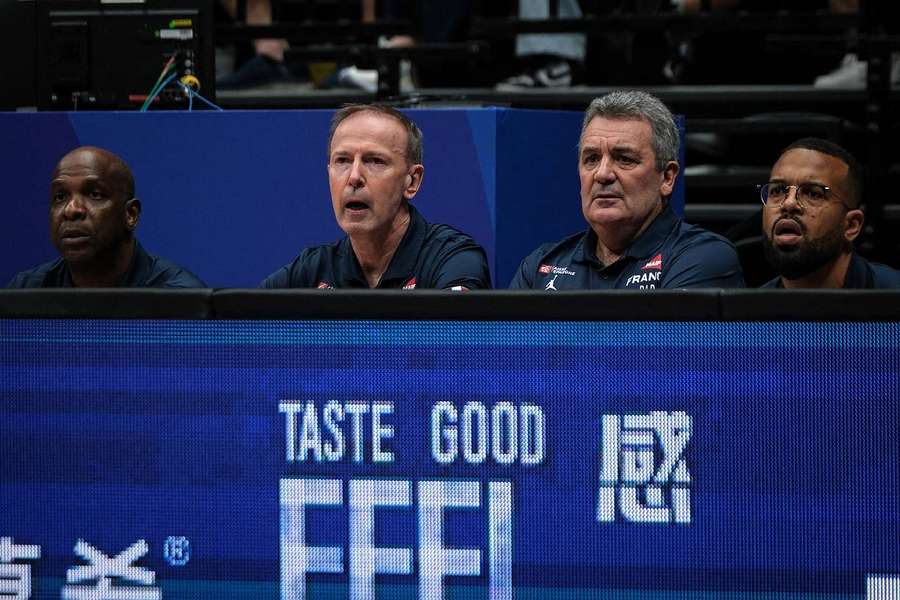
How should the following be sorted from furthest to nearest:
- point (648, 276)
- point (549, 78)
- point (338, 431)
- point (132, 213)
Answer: point (549, 78) < point (132, 213) < point (648, 276) < point (338, 431)

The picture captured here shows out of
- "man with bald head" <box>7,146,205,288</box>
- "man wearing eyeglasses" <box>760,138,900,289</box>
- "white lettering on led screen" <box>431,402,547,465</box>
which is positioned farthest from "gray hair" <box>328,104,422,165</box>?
"white lettering on led screen" <box>431,402,547,465</box>

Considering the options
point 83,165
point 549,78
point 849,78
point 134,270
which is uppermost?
point 549,78

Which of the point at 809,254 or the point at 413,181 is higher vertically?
the point at 413,181

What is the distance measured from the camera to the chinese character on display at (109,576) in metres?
2.53

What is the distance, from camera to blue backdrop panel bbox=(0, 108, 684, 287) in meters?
4.93

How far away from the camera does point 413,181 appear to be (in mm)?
4676

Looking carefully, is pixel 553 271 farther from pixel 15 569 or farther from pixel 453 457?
pixel 15 569

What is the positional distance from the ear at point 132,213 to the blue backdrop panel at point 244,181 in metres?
0.12

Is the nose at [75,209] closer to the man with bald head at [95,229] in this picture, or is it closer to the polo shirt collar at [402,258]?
the man with bald head at [95,229]

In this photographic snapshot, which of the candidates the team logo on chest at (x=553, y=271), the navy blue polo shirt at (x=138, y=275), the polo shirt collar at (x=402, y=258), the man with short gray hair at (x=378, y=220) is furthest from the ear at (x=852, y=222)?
the navy blue polo shirt at (x=138, y=275)

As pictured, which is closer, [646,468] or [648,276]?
[646,468]

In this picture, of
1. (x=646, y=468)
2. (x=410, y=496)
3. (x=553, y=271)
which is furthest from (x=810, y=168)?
(x=410, y=496)

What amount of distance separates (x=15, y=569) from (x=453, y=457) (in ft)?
2.67

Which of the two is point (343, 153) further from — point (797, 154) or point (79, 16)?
point (79, 16)
